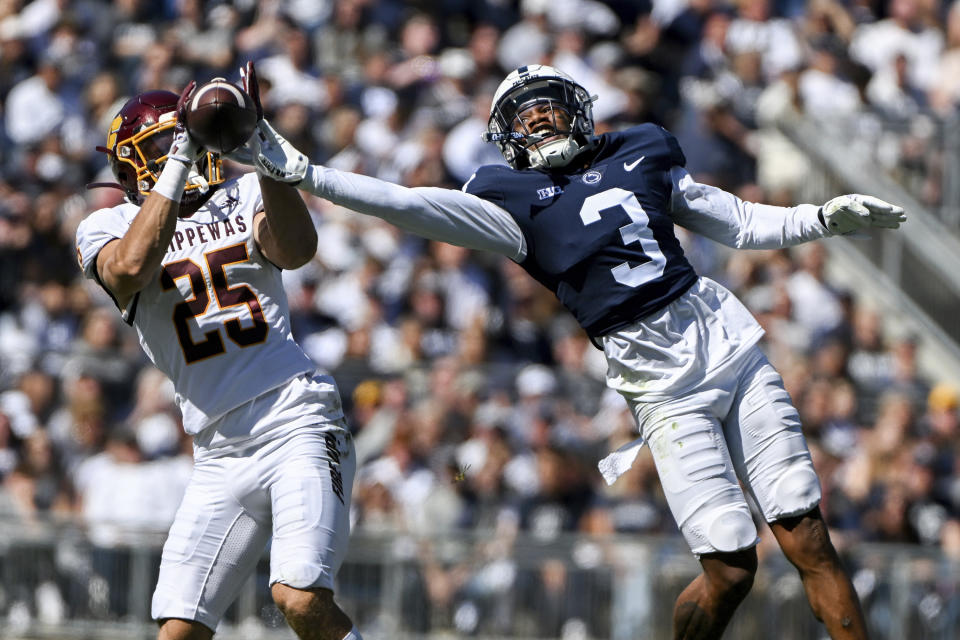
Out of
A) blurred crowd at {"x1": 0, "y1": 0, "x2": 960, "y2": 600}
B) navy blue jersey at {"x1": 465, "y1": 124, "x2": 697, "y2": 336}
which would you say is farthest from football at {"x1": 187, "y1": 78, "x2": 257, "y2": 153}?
blurred crowd at {"x1": 0, "y1": 0, "x2": 960, "y2": 600}

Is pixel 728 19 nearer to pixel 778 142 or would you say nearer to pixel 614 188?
pixel 778 142

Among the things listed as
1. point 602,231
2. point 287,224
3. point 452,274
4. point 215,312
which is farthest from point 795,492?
point 452,274

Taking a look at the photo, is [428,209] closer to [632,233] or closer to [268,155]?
[268,155]

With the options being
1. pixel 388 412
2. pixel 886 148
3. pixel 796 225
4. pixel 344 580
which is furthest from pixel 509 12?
pixel 796 225

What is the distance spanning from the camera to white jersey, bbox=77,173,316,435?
587cm

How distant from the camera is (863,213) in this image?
19.4 feet

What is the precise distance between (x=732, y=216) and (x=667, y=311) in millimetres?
546

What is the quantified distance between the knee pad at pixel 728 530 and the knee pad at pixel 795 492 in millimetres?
131

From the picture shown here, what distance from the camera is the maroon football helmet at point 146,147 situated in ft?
19.5

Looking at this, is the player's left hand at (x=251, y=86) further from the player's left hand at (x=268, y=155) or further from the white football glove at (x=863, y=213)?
the white football glove at (x=863, y=213)

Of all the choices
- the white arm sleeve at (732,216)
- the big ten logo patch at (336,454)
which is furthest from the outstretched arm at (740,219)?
the big ten logo patch at (336,454)

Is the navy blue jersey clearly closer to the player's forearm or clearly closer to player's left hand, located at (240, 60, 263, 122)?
the player's forearm

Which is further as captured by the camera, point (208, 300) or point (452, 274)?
point (452, 274)

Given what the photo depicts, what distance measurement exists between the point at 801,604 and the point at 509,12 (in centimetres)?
654
